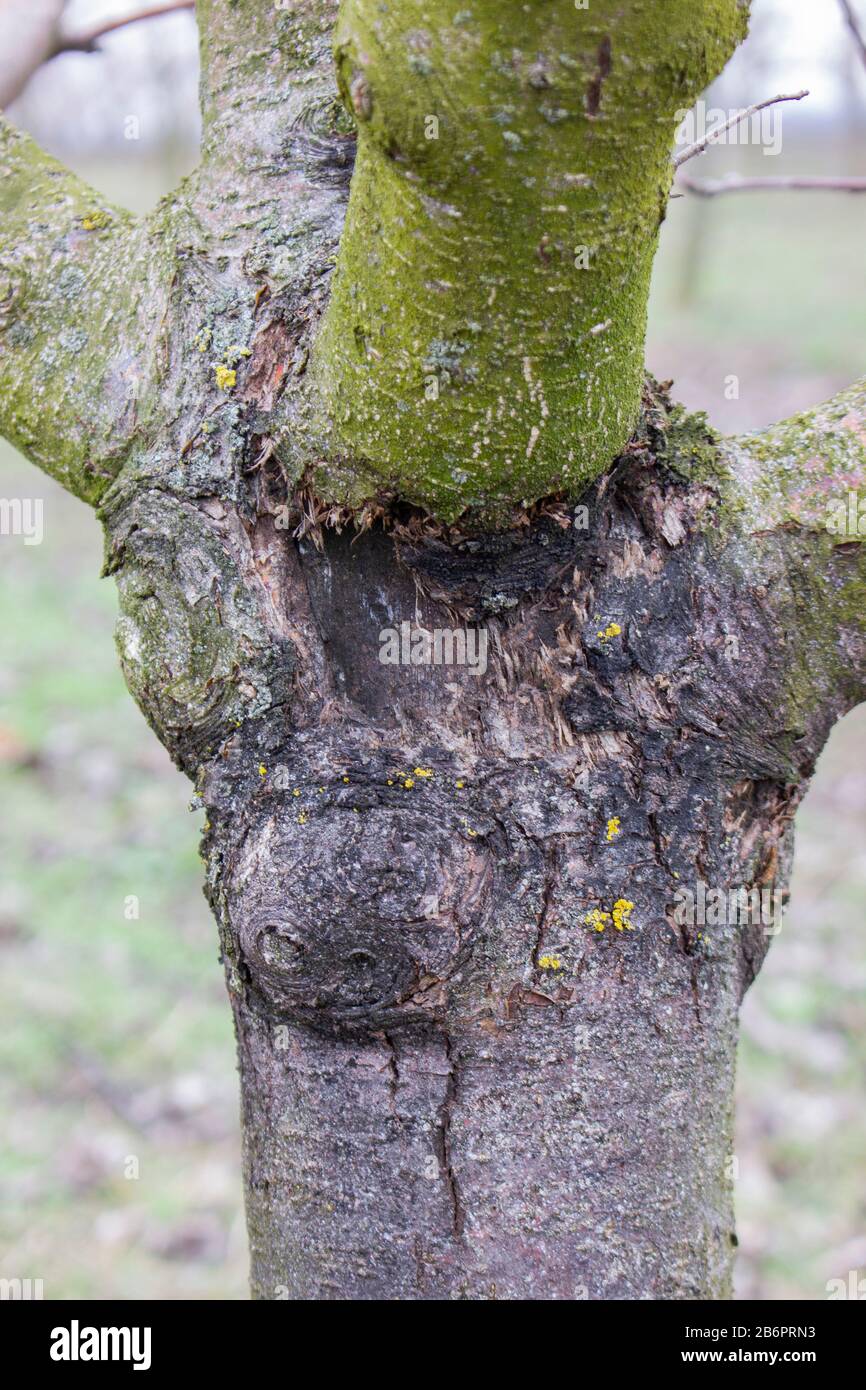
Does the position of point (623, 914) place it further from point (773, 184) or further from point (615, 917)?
point (773, 184)

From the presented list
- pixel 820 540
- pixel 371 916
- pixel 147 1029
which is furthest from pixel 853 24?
pixel 147 1029

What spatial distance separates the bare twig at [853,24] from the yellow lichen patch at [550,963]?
1.43 m

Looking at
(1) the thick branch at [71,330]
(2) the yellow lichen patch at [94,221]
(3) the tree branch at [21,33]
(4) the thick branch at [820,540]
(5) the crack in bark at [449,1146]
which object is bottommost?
(5) the crack in bark at [449,1146]

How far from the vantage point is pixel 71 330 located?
1325mm

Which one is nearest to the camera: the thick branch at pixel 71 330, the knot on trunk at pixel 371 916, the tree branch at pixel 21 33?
the knot on trunk at pixel 371 916

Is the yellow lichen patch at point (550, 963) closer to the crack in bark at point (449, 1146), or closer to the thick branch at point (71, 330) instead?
the crack in bark at point (449, 1146)

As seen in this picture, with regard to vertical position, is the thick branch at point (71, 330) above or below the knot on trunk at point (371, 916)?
above

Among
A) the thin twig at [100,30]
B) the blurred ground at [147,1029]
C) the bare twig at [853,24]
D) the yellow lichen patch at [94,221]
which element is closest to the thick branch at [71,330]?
the yellow lichen patch at [94,221]

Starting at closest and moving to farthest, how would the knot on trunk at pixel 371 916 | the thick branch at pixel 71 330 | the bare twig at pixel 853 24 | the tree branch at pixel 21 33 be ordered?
the knot on trunk at pixel 371 916 < the thick branch at pixel 71 330 < the bare twig at pixel 853 24 < the tree branch at pixel 21 33

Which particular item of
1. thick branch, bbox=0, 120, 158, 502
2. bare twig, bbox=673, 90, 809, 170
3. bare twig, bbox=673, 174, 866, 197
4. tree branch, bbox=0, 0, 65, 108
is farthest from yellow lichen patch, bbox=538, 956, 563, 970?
tree branch, bbox=0, 0, 65, 108

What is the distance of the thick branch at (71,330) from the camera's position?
4.17 ft

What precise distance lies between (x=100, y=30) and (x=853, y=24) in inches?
56.9
